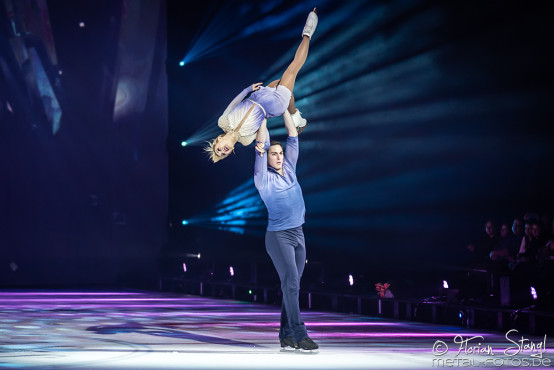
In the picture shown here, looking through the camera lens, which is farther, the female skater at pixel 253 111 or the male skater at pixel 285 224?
the male skater at pixel 285 224

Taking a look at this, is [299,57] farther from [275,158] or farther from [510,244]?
[510,244]

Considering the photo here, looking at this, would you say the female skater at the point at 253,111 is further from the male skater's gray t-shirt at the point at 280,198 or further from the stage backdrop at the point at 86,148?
the stage backdrop at the point at 86,148

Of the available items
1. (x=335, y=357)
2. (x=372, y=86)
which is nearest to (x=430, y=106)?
(x=372, y=86)

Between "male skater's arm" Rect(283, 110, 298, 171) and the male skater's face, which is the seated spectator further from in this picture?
the male skater's face

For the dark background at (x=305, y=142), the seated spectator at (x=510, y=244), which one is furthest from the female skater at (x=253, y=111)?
the dark background at (x=305, y=142)

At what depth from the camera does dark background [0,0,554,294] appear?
29.8 feet

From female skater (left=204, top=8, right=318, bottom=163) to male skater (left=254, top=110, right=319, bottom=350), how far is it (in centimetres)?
8

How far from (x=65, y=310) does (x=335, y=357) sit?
15.6 ft

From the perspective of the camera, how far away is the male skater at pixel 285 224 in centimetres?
514

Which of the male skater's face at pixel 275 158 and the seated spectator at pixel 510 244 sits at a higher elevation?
the male skater's face at pixel 275 158

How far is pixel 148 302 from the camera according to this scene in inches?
417

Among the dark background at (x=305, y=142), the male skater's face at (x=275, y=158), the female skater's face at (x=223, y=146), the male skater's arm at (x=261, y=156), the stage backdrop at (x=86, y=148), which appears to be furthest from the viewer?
the stage backdrop at (x=86, y=148)

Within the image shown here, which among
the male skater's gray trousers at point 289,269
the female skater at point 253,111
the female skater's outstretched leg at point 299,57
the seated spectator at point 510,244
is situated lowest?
the male skater's gray trousers at point 289,269

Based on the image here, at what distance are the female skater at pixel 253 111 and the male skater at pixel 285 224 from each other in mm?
79
